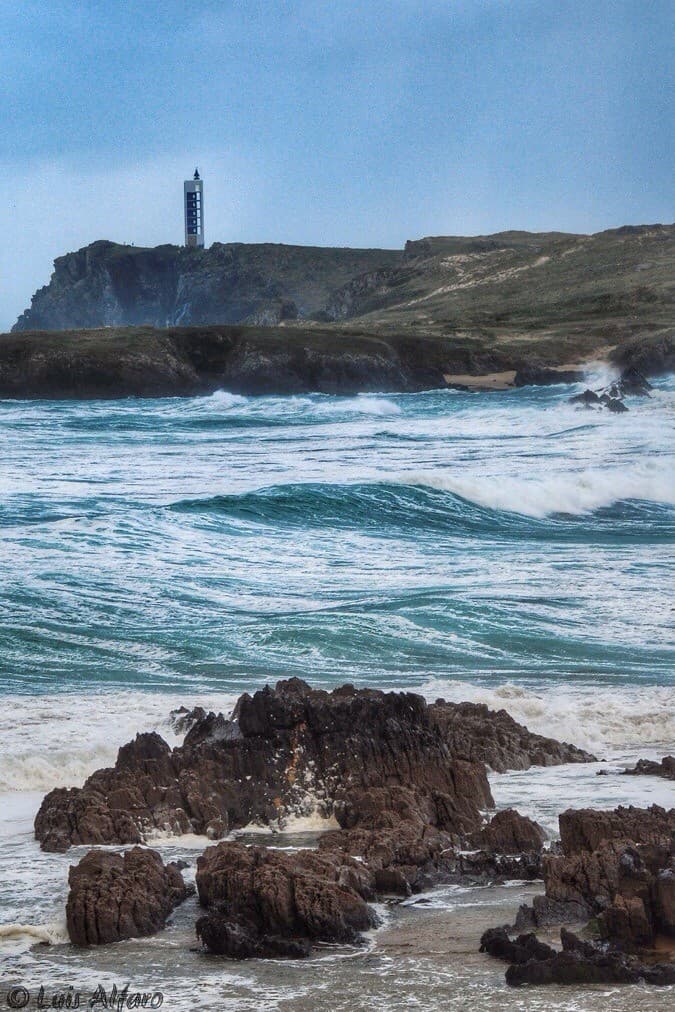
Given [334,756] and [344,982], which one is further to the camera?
[334,756]

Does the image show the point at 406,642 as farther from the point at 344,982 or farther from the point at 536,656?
the point at 344,982

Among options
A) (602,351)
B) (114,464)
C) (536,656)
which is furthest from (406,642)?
(602,351)

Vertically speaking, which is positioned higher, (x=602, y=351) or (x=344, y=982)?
(x=602, y=351)

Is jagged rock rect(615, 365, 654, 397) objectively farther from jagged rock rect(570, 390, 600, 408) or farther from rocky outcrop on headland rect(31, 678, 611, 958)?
rocky outcrop on headland rect(31, 678, 611, 958)

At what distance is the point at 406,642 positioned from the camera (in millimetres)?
14445

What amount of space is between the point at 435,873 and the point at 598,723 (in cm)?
432

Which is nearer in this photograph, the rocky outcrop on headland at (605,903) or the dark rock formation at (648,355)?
the rocky outcrop on headland at (605,903)

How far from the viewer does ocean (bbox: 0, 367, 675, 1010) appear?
229 inches

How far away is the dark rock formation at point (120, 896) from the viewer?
20.1 feet

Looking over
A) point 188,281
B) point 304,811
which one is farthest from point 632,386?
point 188,281

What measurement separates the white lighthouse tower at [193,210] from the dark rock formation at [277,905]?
13916cm

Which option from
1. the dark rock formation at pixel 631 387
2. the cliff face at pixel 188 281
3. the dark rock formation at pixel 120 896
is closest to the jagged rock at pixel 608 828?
the dark rock formation at pixel 120 896

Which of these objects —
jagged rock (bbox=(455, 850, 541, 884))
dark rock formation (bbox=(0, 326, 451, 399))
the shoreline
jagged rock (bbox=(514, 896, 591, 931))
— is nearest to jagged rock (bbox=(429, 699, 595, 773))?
jagged rock (bbox=(455, 850, 541, 884))

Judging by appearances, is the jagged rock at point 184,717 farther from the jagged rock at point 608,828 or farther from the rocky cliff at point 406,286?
the rocky cliff at point 406,286
